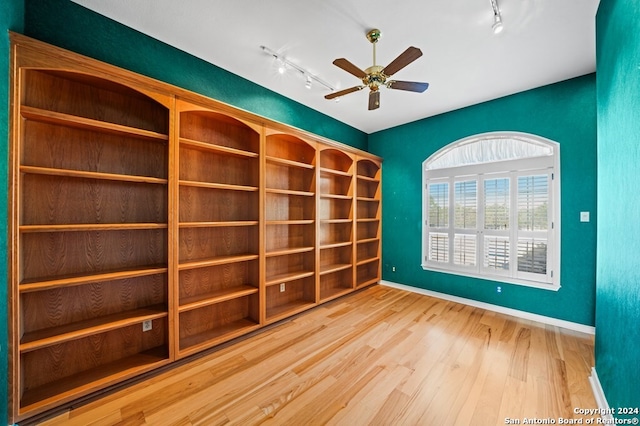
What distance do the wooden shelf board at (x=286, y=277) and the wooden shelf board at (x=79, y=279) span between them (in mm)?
1233

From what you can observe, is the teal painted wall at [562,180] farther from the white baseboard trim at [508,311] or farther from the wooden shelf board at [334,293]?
the wooden shelf board at [334,293]

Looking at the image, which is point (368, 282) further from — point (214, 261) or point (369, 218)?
point (214, 261)

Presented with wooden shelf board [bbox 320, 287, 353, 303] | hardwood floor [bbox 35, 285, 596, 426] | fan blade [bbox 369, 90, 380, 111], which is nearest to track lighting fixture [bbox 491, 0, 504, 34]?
fan blade [bbox 369, 90, 380, 111]

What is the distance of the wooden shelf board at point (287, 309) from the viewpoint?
306 centimetres

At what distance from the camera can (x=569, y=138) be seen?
120 inches

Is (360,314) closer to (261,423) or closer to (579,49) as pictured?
(261,423)

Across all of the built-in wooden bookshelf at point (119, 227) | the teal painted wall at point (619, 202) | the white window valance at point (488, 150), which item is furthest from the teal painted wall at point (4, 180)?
the white window valance at point (488, 150)

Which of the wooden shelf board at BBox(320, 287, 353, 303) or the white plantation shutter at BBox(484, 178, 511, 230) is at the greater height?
the white plantation shutter at BBox(484, 178, 511, 230)

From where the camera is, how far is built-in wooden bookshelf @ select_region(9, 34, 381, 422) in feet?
5.63

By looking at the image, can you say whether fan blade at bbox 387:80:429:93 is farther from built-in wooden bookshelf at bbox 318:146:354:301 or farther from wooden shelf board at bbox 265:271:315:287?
wooden shelf board at bbox 265:271:315:287

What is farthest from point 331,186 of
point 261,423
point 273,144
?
point 261,423

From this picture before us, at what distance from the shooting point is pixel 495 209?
3650 mm

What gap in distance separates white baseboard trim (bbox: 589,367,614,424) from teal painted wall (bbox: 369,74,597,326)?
139cm

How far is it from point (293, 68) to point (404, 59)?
4.70 ft
